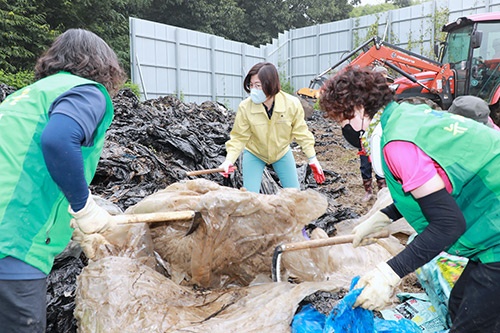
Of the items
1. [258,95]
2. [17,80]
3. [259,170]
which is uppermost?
[17,80]

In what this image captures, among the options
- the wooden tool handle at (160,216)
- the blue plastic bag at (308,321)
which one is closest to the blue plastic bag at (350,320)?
the blue plastic bag at (308,321)

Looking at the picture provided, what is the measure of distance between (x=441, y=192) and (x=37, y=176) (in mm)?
1277

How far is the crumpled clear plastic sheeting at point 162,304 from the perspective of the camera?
179cm

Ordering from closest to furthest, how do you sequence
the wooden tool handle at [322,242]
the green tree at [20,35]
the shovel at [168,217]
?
the shovel at [168,217], the wooden tool handle at [322,242], the green tree at [20,35]

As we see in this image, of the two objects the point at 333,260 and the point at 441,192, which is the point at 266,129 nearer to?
the point at 333,260

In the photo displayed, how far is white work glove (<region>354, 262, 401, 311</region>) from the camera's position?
1.46 meters

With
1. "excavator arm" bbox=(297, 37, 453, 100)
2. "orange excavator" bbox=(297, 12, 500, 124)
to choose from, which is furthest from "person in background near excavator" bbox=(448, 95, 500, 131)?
"excavator arm" bbox=(297, 37, 453, 100)

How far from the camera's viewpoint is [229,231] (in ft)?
7.04

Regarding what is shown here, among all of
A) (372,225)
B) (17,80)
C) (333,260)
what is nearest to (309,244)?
(372,225)

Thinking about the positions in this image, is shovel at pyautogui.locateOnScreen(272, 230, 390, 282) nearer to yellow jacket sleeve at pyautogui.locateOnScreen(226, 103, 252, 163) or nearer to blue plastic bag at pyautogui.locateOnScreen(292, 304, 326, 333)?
blue plastic bag at pyautogui.locateOnScreen(292, 304, 326, 333)

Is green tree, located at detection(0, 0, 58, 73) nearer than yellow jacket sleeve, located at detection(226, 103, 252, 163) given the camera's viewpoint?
No

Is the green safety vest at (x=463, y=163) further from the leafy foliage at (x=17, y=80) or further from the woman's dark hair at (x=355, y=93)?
the leafy foliage at (x=17, y=80)

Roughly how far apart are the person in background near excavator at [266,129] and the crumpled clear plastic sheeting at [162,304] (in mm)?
1548

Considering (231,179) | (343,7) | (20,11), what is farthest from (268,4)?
(231,179)
